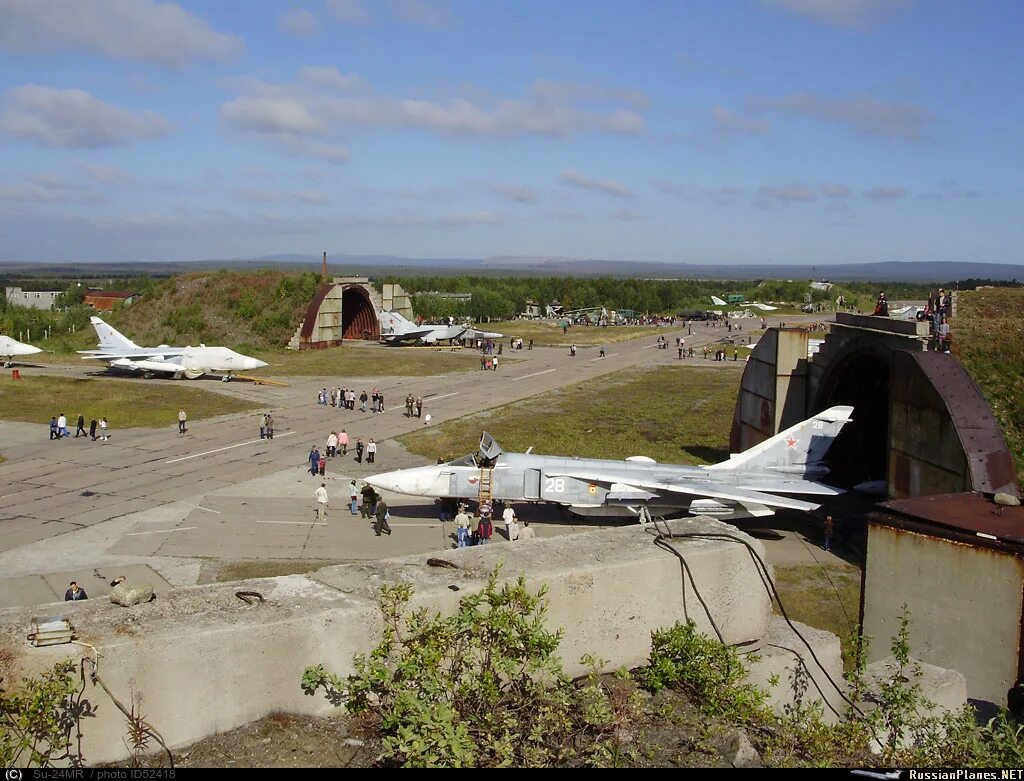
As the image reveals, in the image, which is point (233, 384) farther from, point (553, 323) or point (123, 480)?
point (553, 323)

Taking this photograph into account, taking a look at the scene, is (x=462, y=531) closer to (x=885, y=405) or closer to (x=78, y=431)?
(x=885, y=405)

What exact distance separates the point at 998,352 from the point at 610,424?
74.7ft

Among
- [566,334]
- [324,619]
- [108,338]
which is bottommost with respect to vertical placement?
[566,334]

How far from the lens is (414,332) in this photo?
80562 mm

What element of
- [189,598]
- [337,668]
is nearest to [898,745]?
[337,668]

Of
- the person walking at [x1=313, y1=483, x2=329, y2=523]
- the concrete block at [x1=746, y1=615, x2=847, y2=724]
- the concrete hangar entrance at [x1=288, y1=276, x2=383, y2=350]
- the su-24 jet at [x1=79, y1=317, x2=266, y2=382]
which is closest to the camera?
the concrete block at [x1=746, y1=615, x2=847, y2=724]

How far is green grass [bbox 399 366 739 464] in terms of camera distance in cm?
3688

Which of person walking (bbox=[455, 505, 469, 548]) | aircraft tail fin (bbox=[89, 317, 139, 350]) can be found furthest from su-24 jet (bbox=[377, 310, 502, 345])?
person walking (bbox=[455, 505, 469, 548])

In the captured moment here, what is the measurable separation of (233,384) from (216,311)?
27.5 meters

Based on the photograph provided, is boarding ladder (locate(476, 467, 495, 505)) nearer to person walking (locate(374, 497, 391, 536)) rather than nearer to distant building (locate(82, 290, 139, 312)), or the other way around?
person walking (locate(374, 497, 391, 536))

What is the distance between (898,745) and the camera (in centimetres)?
713

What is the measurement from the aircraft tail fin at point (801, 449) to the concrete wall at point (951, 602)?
13.2m

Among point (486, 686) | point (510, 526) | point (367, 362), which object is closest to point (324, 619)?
point (486, 686)

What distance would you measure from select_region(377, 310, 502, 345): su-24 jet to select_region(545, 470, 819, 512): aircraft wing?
55.2 m
